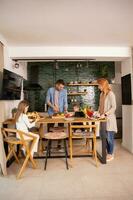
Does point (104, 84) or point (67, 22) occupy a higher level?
point (67, 22)

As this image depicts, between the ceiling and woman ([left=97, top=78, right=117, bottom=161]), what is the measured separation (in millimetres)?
896

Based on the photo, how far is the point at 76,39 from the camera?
4012mm

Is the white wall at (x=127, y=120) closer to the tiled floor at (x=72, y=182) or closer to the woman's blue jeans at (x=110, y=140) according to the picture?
the woman's blue jeans at (x=110, y=140)

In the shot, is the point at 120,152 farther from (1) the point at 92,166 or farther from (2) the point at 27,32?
(2) the point at 27,32

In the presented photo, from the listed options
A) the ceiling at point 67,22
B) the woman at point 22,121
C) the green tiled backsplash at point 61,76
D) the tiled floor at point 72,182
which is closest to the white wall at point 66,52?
the ceiling at point 67,22

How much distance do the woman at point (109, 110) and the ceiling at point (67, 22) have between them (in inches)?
35.3

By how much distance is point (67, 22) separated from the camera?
10.3 feet

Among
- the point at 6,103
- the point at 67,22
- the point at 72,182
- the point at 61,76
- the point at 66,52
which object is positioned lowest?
the point at 72,182

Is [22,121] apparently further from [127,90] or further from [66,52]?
[127,90]

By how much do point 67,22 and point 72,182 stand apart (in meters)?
2.33

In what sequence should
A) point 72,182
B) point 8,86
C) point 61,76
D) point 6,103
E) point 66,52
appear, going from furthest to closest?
1. point 61,76
2. point 66,52
3. point 6,103
4. point 8,86
5. point 72,182

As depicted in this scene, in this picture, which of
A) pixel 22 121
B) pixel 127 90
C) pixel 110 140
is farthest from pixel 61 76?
pixel 22 121

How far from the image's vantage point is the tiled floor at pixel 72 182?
8.40 ft

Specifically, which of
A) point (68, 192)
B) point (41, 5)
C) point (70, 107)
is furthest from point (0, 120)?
point (70, 107)
